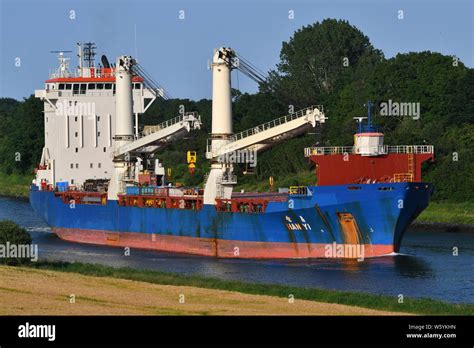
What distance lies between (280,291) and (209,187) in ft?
64.1

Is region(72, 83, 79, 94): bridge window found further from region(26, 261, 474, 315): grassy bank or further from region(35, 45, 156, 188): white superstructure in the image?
region(26, 261, 474, 315): grassy bank

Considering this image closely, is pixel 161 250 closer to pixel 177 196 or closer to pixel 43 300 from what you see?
pixel 177 196

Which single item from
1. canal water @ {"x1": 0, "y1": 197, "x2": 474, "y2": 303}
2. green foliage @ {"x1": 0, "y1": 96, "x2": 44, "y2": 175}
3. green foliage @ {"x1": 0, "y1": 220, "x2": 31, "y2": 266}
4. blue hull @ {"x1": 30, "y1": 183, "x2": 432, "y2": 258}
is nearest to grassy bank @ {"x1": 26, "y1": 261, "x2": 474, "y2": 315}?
green foliage @ {"x1": 0, "y1": 220, "x2": 31, "y2": 266}

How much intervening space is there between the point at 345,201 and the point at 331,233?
7.80 ft

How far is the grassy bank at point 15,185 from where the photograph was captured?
124 meters

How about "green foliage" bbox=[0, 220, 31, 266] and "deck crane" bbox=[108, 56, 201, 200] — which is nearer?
"green foliage" bbox=[0, 220, 31, 266]

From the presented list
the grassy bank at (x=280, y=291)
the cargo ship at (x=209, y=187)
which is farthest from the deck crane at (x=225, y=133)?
the grassy bank at (x=280, y=291)

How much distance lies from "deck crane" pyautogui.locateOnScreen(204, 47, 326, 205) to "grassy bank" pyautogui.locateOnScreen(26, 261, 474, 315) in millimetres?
11469

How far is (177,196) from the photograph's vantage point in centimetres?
6638

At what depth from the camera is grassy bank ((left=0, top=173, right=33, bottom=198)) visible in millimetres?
124375

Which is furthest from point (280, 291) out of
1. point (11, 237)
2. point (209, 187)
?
point (209, 187)
